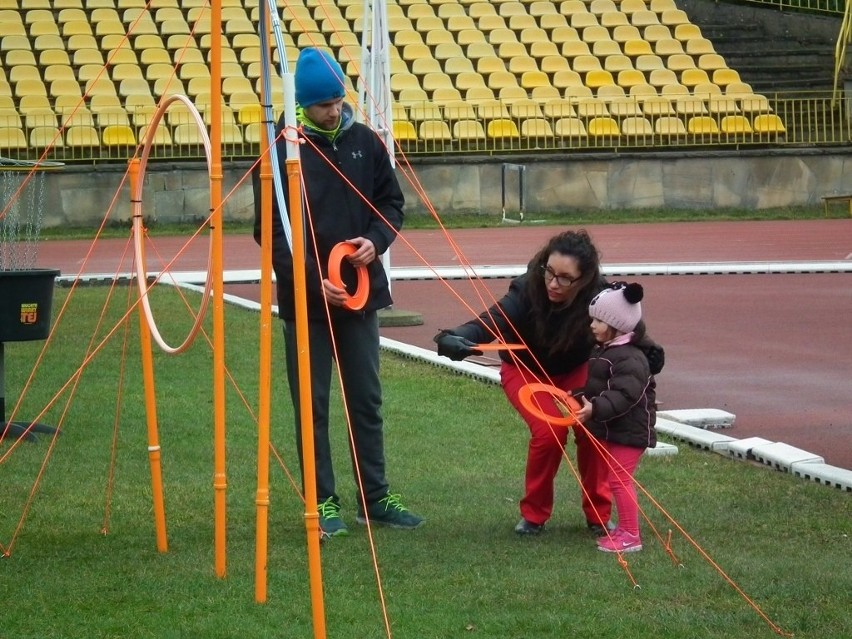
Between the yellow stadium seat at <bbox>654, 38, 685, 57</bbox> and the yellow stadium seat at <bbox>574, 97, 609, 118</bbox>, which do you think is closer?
the yellow stadium seat at <bbox>574, 97, 609, 118</bbox>

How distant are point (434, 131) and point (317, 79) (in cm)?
2237

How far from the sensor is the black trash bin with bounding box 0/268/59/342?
826cm

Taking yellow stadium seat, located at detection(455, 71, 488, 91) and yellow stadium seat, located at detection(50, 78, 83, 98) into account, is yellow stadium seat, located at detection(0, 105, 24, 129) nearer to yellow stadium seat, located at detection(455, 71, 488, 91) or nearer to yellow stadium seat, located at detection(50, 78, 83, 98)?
yellow stadium seat, located at detection(50, 78, 83, 98)

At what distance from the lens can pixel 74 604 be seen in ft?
16.4

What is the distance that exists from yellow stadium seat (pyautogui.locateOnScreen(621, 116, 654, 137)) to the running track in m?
2.97

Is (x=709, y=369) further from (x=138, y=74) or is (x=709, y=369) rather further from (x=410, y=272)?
(x=138, y=74)

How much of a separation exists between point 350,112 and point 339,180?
12.4 inches

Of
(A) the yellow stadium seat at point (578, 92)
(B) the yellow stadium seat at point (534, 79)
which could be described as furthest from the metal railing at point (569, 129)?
(B) the yellow stadium seat at point (534, 79)

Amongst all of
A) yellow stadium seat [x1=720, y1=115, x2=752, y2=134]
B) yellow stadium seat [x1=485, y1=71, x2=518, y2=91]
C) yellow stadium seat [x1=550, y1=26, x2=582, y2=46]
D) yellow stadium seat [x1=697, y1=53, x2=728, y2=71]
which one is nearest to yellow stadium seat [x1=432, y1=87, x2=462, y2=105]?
yellow stadium seat [x1=485, y1=71, x2=518, y2=91]

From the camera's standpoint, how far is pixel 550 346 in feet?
19.7

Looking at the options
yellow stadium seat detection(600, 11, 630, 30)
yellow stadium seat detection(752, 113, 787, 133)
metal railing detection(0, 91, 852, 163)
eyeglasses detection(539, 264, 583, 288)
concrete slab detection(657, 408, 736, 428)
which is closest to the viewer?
eyeglasses detection(539, 264, 583, 288)

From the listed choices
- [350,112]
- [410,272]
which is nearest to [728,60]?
[410,272]

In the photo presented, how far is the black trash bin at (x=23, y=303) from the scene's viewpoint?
8.26 metres

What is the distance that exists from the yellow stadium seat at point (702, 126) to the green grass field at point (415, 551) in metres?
20.4
